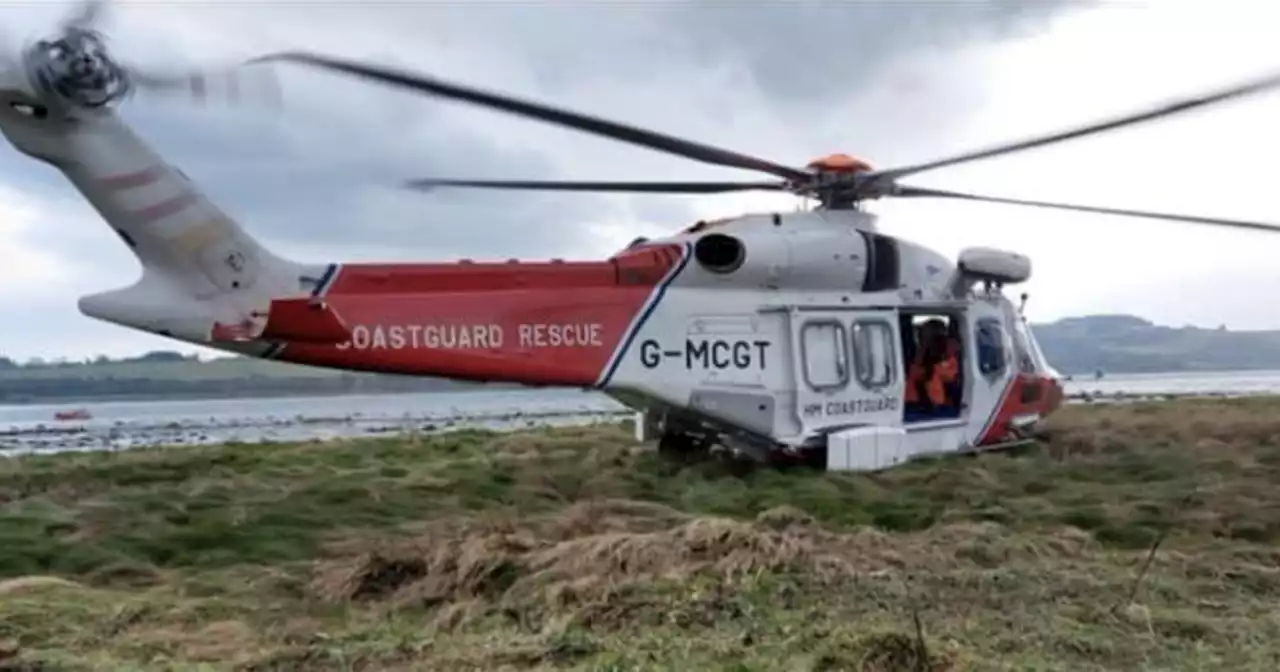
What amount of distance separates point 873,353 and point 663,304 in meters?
3.05

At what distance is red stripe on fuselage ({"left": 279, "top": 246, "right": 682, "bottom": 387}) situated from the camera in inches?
495

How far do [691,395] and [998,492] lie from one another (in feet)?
12.7

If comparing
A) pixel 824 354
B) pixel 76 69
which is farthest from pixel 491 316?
pixel 76 69

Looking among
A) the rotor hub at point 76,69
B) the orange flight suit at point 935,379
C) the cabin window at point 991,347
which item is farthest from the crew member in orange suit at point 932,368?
the rotor hub at point 76,69

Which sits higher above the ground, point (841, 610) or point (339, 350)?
point (339, 350)

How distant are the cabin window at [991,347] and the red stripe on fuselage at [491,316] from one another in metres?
5.03

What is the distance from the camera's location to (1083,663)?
5.60 m

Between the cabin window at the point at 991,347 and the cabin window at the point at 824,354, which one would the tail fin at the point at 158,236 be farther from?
the cabin window at the point at 991,347

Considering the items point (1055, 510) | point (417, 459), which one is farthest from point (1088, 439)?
point (417, 459)

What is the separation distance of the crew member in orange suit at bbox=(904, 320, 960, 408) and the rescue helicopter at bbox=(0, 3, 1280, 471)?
3 centimetres

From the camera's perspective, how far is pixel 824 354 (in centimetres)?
1538

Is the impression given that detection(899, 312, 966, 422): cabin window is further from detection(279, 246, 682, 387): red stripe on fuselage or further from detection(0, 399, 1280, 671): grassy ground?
detection(279, 246, 682, 387): red stripe on fuselage

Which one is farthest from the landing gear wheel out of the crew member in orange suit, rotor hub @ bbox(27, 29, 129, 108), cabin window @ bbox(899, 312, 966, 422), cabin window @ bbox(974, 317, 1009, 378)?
rotor hub @ bbox(27, 29, 129, 108)

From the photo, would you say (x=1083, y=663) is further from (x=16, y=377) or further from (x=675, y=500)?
(x=16, y=377)
